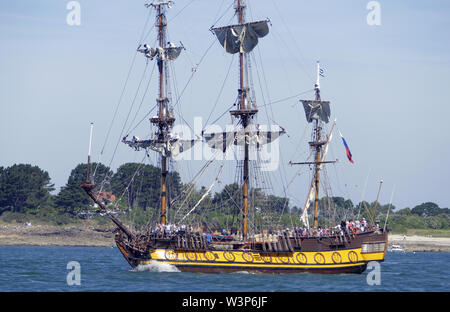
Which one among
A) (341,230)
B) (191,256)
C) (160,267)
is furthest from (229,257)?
(341,230)

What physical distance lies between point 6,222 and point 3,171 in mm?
16325

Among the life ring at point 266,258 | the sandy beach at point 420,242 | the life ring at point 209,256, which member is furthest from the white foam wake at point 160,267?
the sandy beach at point 420,242

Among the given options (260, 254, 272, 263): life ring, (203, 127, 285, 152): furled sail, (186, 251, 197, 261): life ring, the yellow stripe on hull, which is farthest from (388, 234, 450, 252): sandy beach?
(186, 251, 197, 261): life ring

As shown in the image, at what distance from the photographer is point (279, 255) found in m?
65.8

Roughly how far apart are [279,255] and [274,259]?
1.95ft

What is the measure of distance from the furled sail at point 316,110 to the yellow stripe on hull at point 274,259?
19052 millimetres

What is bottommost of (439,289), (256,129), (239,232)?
(439,289)

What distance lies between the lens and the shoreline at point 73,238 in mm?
145250

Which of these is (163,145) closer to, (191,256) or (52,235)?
(191,256)

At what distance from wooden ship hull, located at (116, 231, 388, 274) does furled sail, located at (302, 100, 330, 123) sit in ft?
58.6

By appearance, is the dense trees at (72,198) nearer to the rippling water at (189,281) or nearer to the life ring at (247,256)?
the rippling water at (189,281)
